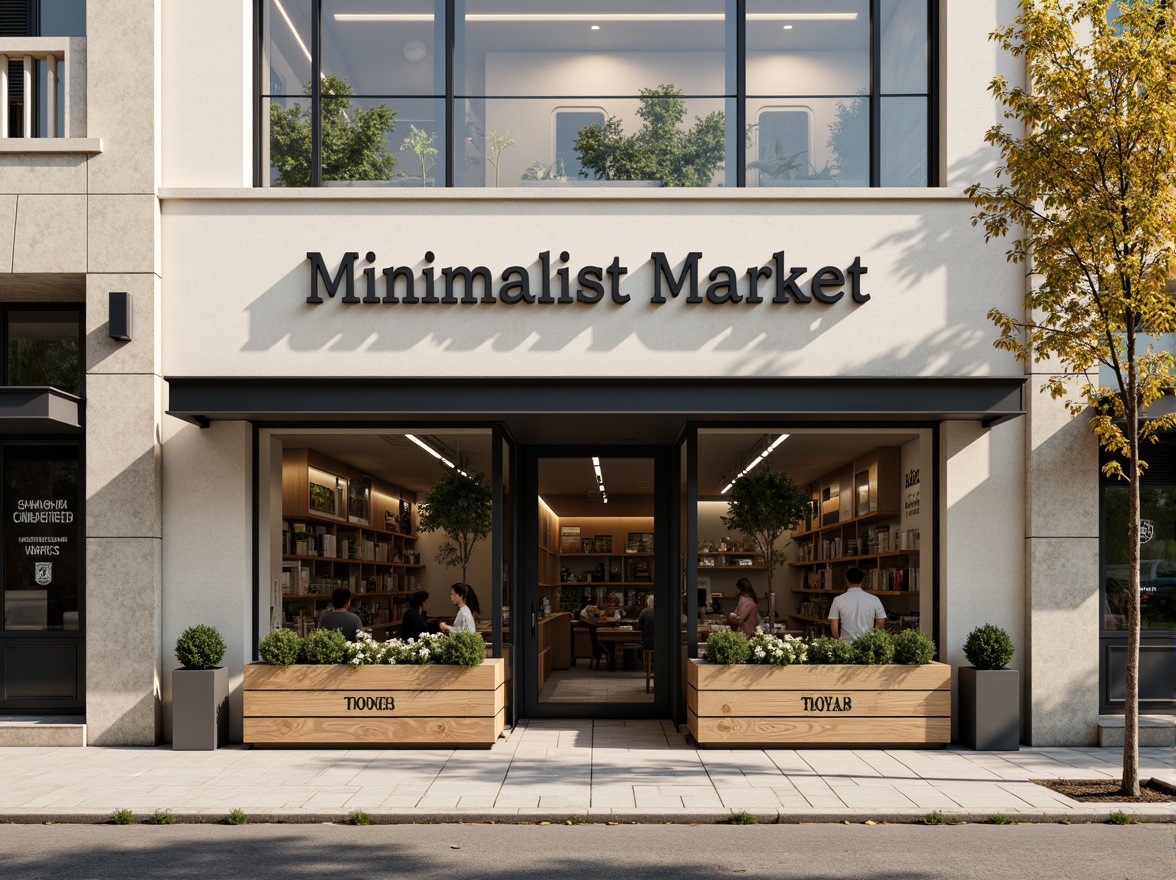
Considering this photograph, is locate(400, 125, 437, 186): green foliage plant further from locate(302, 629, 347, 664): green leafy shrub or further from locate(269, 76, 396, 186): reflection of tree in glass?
locate(302, 629, 347, 664): green leafy shrub

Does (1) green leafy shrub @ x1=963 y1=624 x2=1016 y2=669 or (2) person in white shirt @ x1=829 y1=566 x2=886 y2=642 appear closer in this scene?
(1) green leafy shrub @ x1=963 y1=624 x2=1016 y2=669

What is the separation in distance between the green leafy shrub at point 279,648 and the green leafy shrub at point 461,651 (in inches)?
52.8

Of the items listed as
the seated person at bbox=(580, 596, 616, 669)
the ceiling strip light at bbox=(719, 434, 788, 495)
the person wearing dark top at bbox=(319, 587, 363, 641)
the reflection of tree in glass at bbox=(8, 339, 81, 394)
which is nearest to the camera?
the person wearing dark top at bbox=(319, 587, 363, 641)

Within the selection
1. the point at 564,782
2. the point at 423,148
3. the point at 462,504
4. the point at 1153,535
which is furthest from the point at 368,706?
the point at 1153,535

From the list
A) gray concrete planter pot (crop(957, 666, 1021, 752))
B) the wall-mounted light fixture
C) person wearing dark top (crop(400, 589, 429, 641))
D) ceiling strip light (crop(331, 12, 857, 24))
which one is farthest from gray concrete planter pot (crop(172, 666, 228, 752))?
gray concrete planter pot (crop(957, 666, 1021, 752))

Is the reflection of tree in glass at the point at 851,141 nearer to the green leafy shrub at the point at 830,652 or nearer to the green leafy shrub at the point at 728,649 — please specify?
the green leafy shrub at the point at 830,652

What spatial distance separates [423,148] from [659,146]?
2.39 m

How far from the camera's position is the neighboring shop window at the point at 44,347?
12.0 metres

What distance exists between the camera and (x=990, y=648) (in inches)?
424

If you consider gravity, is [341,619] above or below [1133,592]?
below

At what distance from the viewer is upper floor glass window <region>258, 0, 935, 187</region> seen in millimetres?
11836

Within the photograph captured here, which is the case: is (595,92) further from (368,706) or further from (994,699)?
(994,699)

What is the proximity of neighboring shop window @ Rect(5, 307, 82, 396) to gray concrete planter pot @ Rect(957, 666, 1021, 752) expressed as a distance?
9.26 meters

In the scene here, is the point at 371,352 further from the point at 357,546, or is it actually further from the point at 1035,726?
the point at 1035,726
